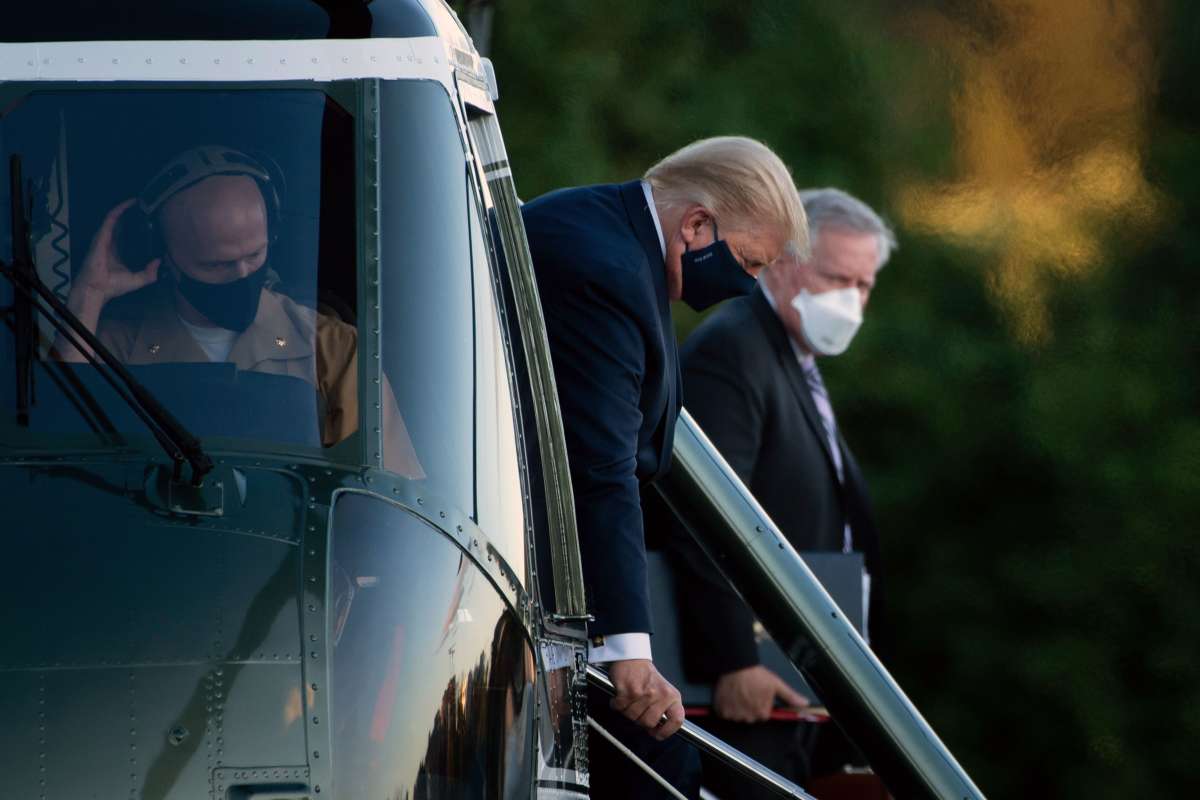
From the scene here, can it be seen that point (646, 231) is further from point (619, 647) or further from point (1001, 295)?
point (1001, 295)

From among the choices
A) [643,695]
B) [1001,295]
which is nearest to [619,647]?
[643,695]

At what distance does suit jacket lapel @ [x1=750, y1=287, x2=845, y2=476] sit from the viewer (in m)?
5.91

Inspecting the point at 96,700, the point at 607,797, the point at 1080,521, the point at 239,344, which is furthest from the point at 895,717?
the point at 1080,521

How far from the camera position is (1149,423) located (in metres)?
8.28

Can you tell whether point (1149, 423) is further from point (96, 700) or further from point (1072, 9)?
point (96, 700)

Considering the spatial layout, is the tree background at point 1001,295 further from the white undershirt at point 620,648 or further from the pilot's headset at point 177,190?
the pilot's headset at point 177,190

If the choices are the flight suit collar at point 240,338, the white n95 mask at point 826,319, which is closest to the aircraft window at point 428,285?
the flight suit collar at point 240,338

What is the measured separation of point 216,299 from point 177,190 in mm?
198

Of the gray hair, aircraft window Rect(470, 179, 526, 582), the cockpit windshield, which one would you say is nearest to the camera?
→ the cockpit windshield

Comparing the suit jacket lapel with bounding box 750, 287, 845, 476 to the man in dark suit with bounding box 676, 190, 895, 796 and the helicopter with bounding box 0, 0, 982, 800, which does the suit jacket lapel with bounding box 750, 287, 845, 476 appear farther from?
the helicopter with bounding box 0, 0, 982, 800

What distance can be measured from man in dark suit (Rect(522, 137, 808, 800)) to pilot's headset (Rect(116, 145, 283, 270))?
777 mm

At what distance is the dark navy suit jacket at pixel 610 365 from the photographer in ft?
11.7

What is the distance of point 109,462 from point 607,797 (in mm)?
1804

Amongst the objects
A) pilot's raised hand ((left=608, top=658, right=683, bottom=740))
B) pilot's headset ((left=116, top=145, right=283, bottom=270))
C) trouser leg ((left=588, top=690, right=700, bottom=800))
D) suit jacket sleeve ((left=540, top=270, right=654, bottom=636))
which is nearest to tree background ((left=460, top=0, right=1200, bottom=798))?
trouser leg ((left=588, top=690, right=700, bottom=800))
